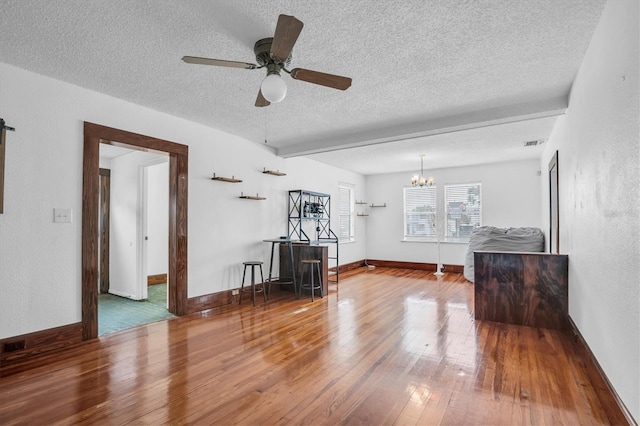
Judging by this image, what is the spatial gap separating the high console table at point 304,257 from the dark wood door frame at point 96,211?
1.92 m

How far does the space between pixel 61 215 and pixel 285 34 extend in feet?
9.60

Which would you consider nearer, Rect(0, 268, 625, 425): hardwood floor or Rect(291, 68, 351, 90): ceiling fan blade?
Rect(0, 268, 625, 425): hardwood floor

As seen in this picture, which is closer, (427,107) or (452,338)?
(452,338)

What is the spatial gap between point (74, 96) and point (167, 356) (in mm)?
2769

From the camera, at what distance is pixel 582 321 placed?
3033mm

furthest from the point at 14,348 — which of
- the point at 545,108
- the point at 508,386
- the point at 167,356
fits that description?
the point at 545,108

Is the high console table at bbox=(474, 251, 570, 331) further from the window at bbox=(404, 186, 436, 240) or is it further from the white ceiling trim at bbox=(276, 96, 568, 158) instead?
the window at bbox=(404, 186, 436, 240)

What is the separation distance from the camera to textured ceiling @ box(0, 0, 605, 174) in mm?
2172

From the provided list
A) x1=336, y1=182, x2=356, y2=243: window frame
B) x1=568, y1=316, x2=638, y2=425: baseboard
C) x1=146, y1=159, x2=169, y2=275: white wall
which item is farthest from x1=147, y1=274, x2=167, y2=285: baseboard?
x1=568, y1=316, x2=638, y2=425: baseboard

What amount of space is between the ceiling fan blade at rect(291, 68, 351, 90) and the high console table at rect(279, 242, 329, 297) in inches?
136

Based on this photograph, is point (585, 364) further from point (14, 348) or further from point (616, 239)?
point (14, 348)

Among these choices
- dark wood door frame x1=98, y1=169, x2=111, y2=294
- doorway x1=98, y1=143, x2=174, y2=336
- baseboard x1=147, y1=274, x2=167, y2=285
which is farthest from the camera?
baseboard x1=147, y1=274, x2=167, y2=285

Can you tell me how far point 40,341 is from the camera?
120 inches

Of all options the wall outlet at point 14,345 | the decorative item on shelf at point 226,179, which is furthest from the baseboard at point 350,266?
the wall outlet at point 14,345
